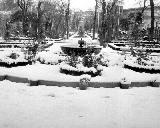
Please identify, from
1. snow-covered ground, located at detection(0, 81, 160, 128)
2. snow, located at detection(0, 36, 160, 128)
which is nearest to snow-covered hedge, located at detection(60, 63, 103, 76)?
snow, located at detection(0, 36, 160, 128)

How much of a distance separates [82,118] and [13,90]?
332 cm

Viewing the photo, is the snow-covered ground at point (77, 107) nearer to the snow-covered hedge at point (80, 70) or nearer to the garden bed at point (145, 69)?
the snow-covered hedge at point (80, 70)

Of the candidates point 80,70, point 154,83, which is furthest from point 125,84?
point 80,70

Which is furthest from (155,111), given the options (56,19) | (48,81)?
(56,19)

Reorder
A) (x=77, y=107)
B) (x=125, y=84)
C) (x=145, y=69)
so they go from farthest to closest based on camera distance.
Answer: (x=145, y=69) < (x=125, y=84) < (x=77, y=107)

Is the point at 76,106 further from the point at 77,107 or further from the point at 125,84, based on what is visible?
the point at 125,84

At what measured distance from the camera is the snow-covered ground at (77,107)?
5.83 metres

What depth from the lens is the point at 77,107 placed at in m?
7.00

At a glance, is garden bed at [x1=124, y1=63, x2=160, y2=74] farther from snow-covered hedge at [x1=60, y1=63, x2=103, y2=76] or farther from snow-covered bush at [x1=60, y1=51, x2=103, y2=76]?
snow-covered hedge at [x1=60, y1=63, x2=103, y2=76]

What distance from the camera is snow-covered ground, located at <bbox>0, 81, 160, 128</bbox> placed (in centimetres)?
583

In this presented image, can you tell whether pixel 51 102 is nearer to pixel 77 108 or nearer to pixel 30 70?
pixel 77 108

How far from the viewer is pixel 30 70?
11.5m

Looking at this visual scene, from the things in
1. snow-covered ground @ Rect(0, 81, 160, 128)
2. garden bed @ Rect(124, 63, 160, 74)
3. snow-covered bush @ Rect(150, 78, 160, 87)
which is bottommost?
snow-covered ground @ Rect(0, 81, 160, 128)

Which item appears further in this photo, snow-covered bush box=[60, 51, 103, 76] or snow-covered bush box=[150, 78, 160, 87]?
snow-covered bush box=[60, 51, 103, 76]
